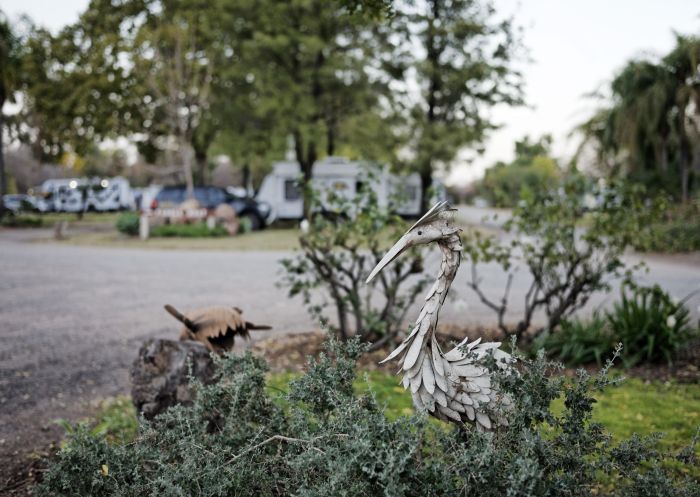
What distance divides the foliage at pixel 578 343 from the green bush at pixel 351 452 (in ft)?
8.56

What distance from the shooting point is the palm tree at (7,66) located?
78.1 feet

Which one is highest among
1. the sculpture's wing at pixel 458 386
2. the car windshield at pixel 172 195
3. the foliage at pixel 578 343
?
the car windshield at pixel 172 195

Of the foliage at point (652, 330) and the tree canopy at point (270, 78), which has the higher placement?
the tree canopy at point (270, 78)

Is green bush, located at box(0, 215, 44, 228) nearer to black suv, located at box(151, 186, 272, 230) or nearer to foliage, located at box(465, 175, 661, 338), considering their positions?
black suv, located at box(151, 186, 272, 230)

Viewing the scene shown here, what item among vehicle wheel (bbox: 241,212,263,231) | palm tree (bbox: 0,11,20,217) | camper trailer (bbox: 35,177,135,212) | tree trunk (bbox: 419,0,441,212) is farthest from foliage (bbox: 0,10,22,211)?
tree trunk (bbox: 419,0,441,212)

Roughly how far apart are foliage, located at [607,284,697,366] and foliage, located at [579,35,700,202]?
1631 centimetres

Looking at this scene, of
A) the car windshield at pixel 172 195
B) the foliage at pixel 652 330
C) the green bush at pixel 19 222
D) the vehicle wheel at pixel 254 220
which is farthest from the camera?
the green bush at pixel 19 222

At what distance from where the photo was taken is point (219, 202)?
22219 millimetres

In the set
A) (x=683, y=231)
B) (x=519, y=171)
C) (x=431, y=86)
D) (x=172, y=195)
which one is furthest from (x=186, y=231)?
(x=519, y=171)

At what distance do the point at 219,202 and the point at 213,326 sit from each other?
18674 millimetres

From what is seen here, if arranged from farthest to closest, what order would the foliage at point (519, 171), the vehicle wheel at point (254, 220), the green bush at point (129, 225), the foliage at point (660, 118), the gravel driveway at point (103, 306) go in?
1. the foliage at point (519, 171)
2. the vehicle wheel at point (254, 220)
3. the foliage at point (660, 118)
4. the green bush at point (129, 225)
5. the gravel driveway at point (103, 306)

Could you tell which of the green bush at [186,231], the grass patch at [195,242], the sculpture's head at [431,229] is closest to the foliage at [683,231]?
the grass patch at [195,242]

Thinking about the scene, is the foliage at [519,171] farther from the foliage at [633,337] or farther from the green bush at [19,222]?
the green bush at [19,222]

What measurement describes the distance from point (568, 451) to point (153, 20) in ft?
85.2
